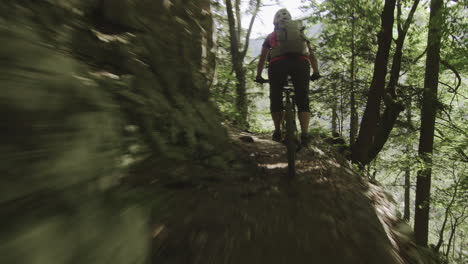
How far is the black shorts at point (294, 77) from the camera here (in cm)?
418

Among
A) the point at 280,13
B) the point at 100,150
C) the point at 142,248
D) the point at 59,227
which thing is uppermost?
the point at 280,13

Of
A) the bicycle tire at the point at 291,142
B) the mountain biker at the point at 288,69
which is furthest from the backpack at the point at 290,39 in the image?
the bicycle tire at the point at 291,142

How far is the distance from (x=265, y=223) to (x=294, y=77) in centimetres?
254

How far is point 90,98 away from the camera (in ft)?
2.58

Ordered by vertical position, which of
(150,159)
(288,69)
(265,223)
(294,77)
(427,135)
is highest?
(288,69)

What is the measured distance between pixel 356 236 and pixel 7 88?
8.87ft

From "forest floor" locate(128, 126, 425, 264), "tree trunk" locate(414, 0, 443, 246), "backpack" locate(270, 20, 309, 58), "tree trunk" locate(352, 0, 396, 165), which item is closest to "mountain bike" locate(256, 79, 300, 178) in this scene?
"forest floor" locate(128, 126, 425, 264)

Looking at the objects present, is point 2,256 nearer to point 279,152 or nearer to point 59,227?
point 59,227

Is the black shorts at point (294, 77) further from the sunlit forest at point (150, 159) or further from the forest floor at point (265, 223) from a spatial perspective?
the forest floor at point (265, 223)

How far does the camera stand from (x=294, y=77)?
4223 millimetres

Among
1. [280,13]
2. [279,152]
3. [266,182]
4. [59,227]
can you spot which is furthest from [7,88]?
[279,152]

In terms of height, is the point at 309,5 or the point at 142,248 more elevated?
the point at 309,5

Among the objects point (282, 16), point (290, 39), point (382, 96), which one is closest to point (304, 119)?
point (290, 39)

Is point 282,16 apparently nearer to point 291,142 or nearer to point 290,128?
point 290,128
